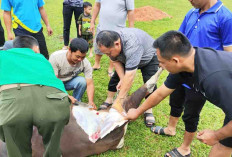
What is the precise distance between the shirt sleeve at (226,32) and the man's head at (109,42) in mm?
1214

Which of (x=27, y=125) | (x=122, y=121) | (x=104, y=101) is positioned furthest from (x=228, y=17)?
(x=104, y=101)

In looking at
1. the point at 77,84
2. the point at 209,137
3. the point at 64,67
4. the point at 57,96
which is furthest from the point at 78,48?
the point at 209,137

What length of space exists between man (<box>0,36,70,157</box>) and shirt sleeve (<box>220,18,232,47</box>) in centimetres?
173

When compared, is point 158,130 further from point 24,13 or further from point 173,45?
point 24,13

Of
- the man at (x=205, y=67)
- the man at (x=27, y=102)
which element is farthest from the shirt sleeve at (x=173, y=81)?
the man at (x=27, y=102)

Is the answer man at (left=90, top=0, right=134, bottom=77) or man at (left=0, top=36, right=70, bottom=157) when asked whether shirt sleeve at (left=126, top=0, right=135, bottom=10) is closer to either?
man at (left=90, top=0, right=134, bottom=77)

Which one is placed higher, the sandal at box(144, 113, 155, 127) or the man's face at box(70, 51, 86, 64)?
the man's face at box(70, 51, 86, 64)

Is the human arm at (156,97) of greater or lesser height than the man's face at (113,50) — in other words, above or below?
below

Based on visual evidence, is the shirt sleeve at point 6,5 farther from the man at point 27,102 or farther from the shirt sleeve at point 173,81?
the shirt sleeve at point 173,81

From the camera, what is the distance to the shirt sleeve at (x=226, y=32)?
7.19ft

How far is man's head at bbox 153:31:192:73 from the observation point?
1.70m

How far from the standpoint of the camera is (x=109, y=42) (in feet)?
8.93

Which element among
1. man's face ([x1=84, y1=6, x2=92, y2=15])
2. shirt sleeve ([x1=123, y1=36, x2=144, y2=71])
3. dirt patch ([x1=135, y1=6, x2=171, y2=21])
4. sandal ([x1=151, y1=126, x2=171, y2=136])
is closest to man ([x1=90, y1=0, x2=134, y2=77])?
man's face ([x1=84, y1=6, x2=92, y2=15])

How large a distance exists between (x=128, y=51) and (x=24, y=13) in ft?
7.21
